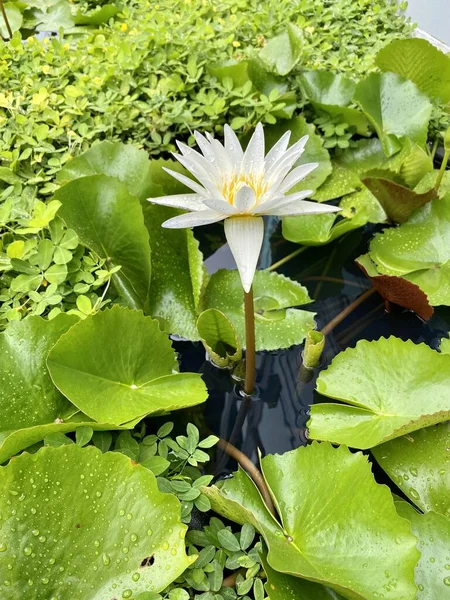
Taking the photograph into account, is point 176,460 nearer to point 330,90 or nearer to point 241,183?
point 241,183

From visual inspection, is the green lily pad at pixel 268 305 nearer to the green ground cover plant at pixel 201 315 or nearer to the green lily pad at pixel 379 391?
the green ground cover plant at pixel 201 315

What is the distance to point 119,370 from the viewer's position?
989mm

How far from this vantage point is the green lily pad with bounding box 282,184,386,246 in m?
1.38

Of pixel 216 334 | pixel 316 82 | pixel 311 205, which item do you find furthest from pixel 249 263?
pixel 316 82

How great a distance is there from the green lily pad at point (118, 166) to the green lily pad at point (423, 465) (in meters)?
0.83

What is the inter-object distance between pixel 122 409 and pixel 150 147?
87cm

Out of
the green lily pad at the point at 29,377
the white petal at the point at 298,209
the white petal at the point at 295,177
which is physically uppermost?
the white petal at the point at 295,177

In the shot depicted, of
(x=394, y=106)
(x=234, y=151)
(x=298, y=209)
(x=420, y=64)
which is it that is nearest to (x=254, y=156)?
(x=234, y=151)

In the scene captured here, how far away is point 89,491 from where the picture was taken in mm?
758

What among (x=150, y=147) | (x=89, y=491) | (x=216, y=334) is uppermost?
(x=150, y=147)

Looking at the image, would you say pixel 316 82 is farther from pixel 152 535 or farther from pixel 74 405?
pixel 152 535

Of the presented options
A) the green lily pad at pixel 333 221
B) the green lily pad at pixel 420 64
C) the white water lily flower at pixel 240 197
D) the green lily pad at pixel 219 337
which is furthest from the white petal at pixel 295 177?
the green lily pad at pixel 420 64

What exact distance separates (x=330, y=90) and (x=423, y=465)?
1.22 m

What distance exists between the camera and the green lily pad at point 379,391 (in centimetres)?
96
